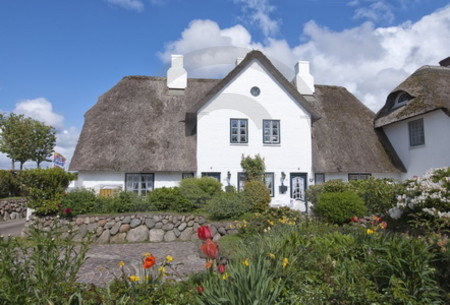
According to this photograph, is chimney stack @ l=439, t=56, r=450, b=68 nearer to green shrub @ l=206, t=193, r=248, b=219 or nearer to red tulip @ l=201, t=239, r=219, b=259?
green shrub @ l=206, t=193, r=248, b=219

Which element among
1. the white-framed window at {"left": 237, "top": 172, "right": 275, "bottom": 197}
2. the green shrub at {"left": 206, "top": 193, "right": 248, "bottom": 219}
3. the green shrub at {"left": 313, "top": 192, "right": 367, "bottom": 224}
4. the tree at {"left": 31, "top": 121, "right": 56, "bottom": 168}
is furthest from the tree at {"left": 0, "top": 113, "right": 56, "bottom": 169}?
the green shrub at {"left": 313, "top": 192, "right": 367, "bottom": 224}

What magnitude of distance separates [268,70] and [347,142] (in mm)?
5967

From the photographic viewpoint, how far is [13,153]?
25.1 metres

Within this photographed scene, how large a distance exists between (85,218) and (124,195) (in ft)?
4.93

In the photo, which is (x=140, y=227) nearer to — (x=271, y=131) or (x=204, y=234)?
(x=204, y=234)

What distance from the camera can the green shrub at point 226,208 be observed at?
10359mm

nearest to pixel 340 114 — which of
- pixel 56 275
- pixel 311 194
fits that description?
pixel 311 194

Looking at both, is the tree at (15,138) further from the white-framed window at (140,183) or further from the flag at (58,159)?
the white-framed window at (140,183)

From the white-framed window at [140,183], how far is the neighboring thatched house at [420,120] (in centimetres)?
1336

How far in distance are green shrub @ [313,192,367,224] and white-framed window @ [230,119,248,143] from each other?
6.27 metres

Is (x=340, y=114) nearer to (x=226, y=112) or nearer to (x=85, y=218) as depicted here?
(x=226, y=112)

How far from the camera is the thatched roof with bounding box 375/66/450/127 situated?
15.0 m

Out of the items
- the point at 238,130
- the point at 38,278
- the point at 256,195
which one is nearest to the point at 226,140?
the point at 238,130

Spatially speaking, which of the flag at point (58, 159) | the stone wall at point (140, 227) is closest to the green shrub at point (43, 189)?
the stone wall at point (140, 227)
